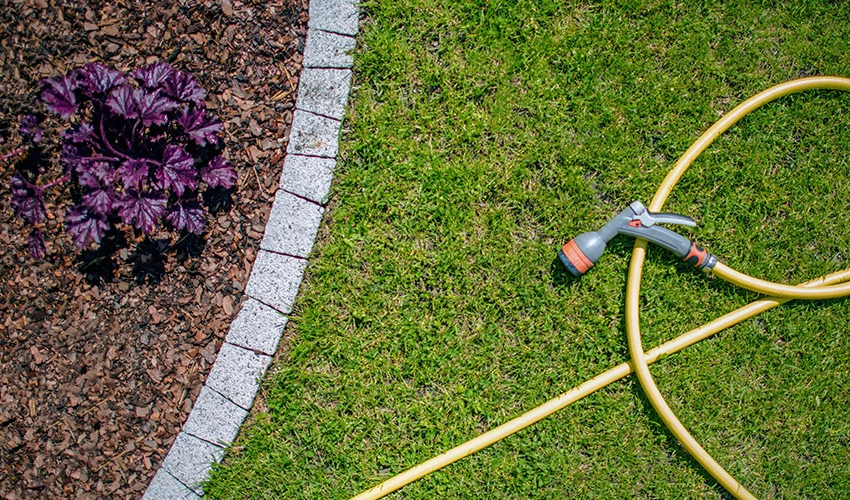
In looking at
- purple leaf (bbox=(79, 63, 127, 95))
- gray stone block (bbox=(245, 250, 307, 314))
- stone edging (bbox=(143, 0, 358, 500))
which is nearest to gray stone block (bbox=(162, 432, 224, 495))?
stone edging (bbox=(143, 0, 358, 500))

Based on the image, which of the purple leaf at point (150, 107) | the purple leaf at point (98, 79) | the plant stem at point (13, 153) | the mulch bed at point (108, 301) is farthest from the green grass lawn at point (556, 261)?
the plant stem at point (13, 153)

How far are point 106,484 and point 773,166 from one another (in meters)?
4.24

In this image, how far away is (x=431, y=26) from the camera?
331 cm

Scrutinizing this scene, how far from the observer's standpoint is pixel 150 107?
2.72m

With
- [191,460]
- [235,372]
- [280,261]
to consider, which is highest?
[280,261]

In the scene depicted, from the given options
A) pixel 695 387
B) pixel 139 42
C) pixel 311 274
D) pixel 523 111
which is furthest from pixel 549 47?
pixel 139 42

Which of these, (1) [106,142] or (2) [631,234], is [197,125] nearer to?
(1) [106,142]

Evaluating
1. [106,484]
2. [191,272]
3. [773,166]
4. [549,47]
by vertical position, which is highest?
[549,47]

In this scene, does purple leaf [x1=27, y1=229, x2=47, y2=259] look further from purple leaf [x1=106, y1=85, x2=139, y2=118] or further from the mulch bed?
purple leaf [x1=106, y1=85, x2=139, y2=118]

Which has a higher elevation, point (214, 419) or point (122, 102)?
point (122, 102)

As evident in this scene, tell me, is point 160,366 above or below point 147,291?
below

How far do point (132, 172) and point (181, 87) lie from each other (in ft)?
1.58

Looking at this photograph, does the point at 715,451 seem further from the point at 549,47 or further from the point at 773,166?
the point at 549,47

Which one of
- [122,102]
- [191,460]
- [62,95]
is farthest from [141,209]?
[191,460]
